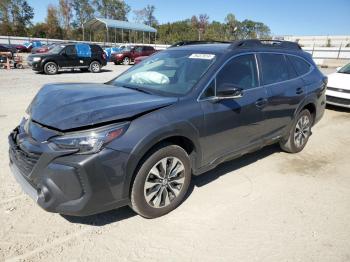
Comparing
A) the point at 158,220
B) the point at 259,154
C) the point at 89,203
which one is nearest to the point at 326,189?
the point at 259,154

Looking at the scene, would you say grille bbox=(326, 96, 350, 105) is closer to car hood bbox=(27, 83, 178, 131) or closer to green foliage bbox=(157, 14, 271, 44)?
car hood bbox=(27, 83, 178, 131)

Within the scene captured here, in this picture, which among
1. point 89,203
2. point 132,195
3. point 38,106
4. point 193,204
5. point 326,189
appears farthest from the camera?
point 326,189

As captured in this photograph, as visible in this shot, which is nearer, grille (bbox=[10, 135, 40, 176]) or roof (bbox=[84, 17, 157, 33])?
grille (bbox=[10, 135, 40, 176])

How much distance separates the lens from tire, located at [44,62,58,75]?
17.2m

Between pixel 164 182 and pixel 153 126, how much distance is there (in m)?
0.67

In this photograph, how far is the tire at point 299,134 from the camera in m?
5.45

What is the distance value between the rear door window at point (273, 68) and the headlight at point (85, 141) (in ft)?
8.59

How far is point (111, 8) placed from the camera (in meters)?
81.1

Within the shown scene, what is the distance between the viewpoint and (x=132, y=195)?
3178mm

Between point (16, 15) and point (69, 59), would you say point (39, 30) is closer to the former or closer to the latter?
point (16, 15)

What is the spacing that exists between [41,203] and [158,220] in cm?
119

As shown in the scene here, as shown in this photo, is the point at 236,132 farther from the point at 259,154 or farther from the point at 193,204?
the point at 259,154

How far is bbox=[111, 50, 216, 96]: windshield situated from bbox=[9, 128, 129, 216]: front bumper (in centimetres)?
123

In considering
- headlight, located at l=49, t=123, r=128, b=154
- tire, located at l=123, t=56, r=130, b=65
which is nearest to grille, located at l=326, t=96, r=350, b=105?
headlight, located at l=49, t=123, r=128, b=154
